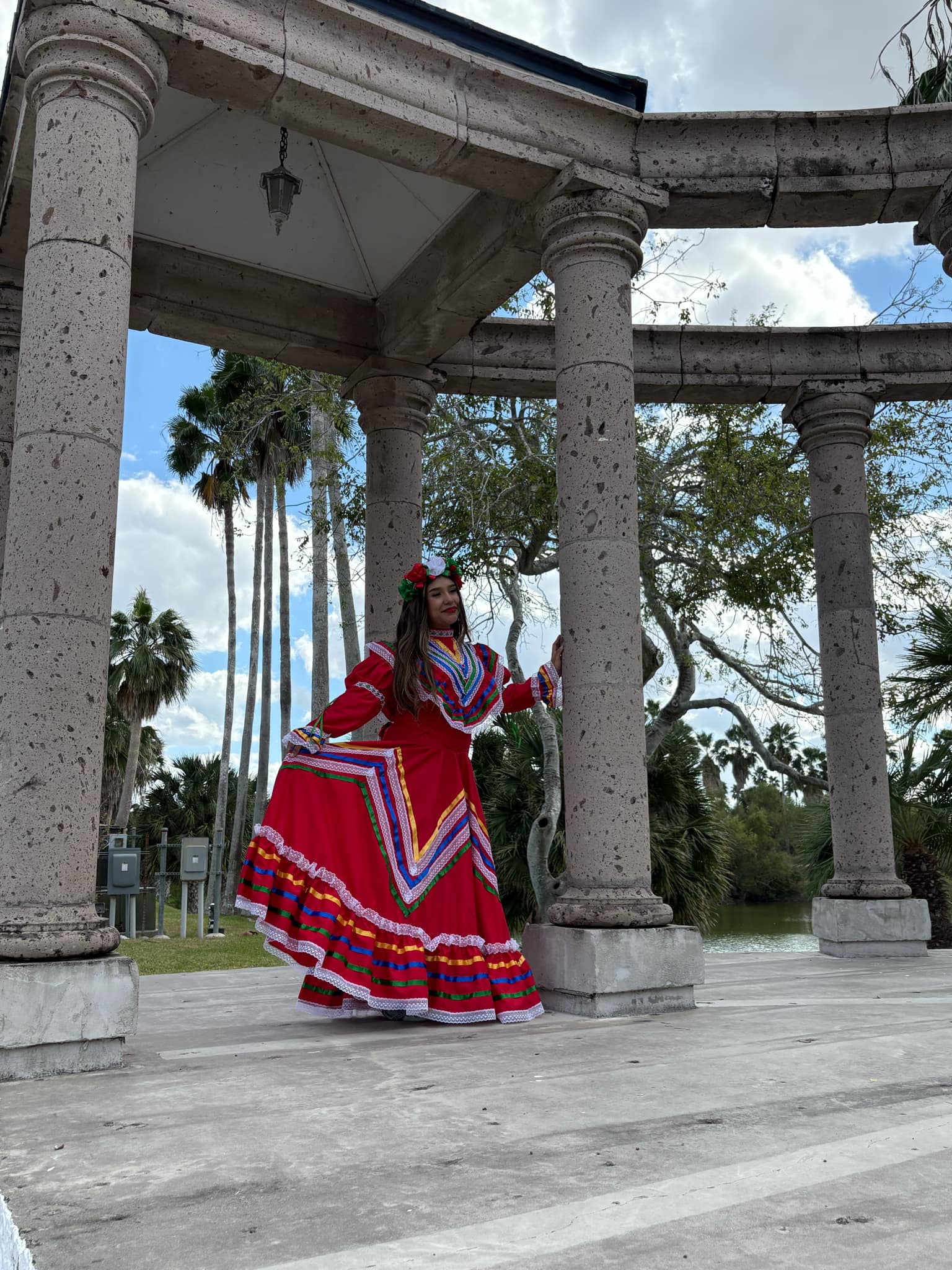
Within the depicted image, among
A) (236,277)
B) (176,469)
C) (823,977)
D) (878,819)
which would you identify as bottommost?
(823,977)

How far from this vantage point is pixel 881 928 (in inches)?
359

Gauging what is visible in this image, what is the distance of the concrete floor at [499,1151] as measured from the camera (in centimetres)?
222

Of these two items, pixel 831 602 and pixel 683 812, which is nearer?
pixel 831 602

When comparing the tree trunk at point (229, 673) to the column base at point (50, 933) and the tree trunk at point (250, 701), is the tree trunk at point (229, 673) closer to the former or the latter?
the tree trunk at point (250, 701)

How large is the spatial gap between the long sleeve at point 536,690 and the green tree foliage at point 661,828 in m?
10.6

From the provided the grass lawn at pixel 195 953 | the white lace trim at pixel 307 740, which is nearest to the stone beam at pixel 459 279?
the white lace trim at pixel 307 740

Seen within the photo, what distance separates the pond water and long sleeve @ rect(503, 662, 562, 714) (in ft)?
17.3

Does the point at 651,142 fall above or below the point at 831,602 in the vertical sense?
above

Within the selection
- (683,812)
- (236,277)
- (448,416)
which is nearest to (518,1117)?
(236,277)

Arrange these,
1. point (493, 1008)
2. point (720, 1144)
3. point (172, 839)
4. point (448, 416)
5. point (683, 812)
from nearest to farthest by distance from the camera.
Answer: point (720, 1144), point (493, 1008), point (448, 416), point (683, 812), point (172, 839)

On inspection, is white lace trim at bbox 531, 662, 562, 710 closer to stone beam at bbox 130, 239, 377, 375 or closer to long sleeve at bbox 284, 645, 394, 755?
long sleeve at bbox 284, 645, 394, 755

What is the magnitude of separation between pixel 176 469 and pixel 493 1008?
29122mm

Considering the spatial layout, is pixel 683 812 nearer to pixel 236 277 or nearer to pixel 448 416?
pixel 448 416

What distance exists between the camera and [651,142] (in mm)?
7043
